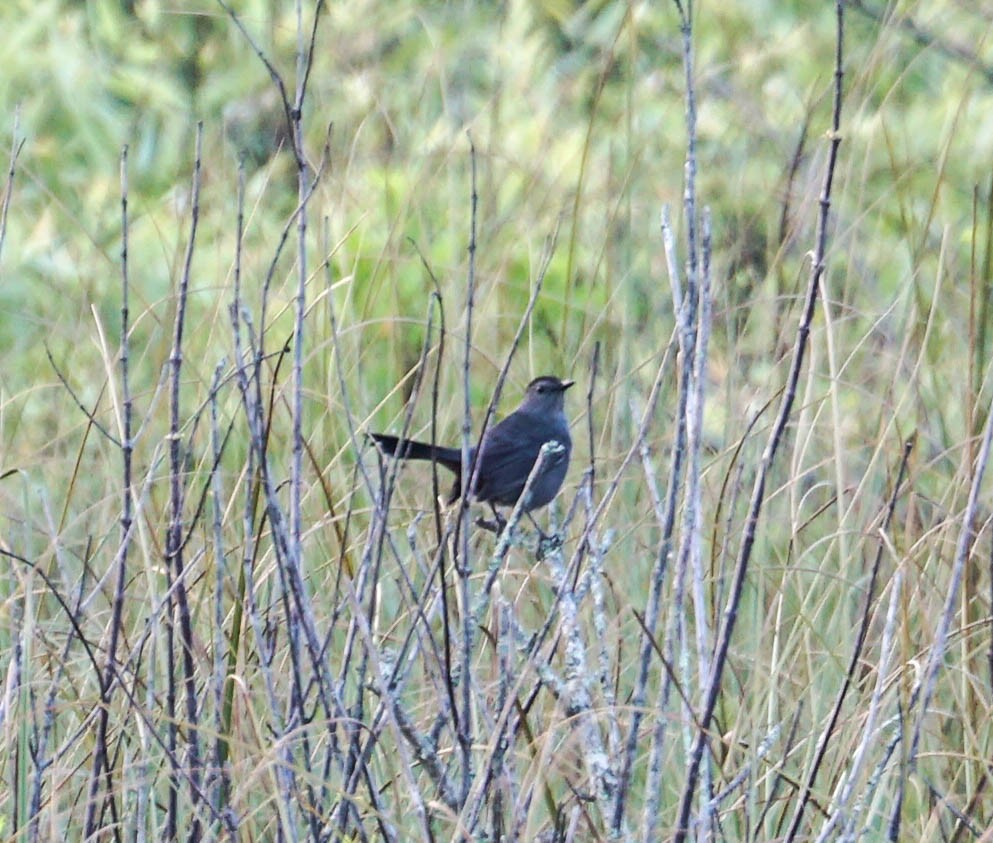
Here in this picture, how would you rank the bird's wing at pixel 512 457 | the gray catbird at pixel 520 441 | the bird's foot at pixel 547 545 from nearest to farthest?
the bird's foot at pixel 547 545
the gray catbird at pixel 520 441
the bird's wing at pixel 512 457

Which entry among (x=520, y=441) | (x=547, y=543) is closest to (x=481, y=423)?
(x=520, y=441)

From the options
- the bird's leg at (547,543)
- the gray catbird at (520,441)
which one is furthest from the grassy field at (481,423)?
the gray catbird at (520,441)

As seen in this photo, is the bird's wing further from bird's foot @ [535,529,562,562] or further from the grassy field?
bird's foot @ [535,529,562,562]

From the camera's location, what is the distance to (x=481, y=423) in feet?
14.1

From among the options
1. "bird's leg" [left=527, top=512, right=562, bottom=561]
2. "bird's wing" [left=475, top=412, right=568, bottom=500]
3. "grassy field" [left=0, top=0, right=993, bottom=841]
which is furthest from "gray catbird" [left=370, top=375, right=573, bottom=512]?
"bird's leg" [left=527, top=512, right=562, bottom=561]

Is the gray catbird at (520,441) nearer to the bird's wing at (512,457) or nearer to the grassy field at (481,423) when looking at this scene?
the bird's wing at (512,457)

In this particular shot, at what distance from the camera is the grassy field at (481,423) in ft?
5.67

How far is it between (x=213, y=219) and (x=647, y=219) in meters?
1.61

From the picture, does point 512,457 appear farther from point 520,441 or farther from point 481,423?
point 481,423

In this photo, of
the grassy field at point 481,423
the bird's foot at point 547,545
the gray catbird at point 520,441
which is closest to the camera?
the grassy field at point 481,423

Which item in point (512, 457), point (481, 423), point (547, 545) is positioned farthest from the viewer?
point (481, 423)

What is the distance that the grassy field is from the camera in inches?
68.1

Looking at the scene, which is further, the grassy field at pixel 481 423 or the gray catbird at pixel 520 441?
the gray catbird at pixel 520 441

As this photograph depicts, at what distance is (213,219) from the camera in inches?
204
